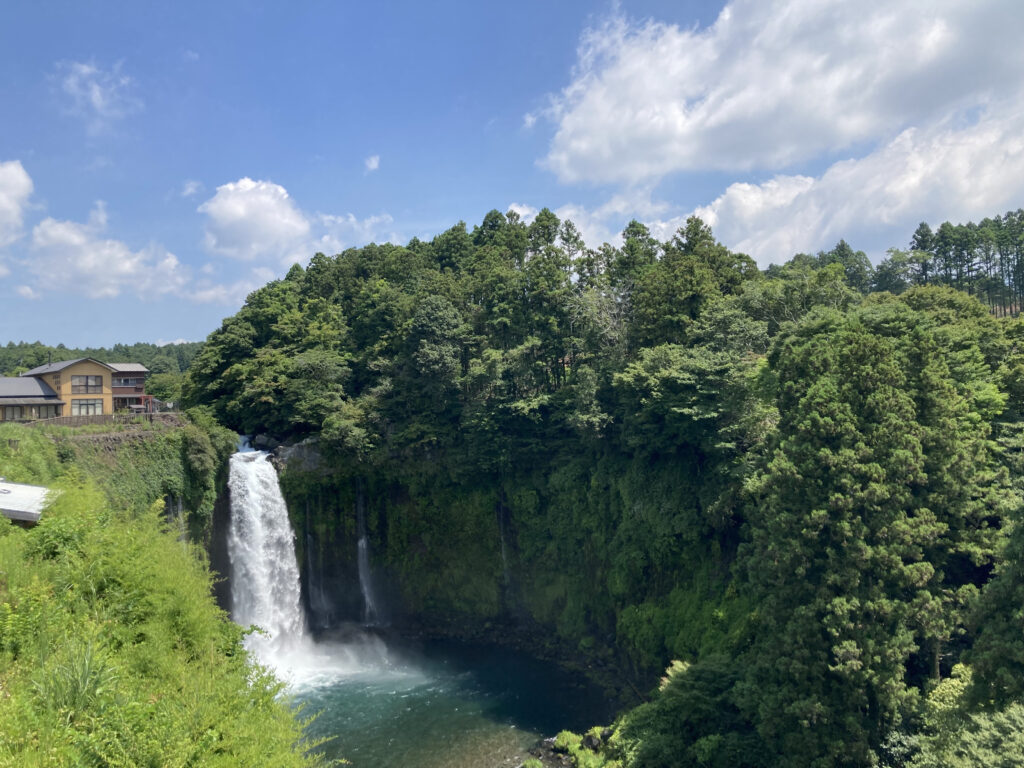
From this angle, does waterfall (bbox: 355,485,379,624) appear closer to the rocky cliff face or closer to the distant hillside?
the rocky cliff face

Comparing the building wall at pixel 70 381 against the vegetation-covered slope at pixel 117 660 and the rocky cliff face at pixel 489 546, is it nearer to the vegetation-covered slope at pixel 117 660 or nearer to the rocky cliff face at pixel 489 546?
the rocky cliff face at pixel 489 546

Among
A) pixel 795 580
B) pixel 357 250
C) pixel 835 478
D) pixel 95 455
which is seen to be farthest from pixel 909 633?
pixel 357 250

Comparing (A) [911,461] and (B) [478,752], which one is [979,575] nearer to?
(A) [911,461]

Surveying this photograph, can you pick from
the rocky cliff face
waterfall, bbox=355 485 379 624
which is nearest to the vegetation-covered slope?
the rocky cliff face

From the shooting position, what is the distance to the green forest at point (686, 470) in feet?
55.5

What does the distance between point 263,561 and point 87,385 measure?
1798 centimetres

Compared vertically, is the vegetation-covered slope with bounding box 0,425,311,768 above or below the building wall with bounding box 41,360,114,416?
below

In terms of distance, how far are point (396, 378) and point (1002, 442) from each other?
27.1m

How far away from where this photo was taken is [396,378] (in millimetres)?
35688

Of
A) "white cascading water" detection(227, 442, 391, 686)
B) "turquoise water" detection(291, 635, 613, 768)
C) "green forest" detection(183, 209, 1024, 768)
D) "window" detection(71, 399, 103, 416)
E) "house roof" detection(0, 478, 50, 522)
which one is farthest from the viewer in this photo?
"window" detection(71, 399, 103, 416)

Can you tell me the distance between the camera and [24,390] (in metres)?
35.5

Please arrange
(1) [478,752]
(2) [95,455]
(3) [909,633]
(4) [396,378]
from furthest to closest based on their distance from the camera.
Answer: (4) [396,378]
(2) [95,455]
(1) [478,752]
(3) [909,633]

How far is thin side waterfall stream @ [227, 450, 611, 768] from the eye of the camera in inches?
928

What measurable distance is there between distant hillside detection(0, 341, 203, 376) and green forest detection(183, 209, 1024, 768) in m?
33.8
